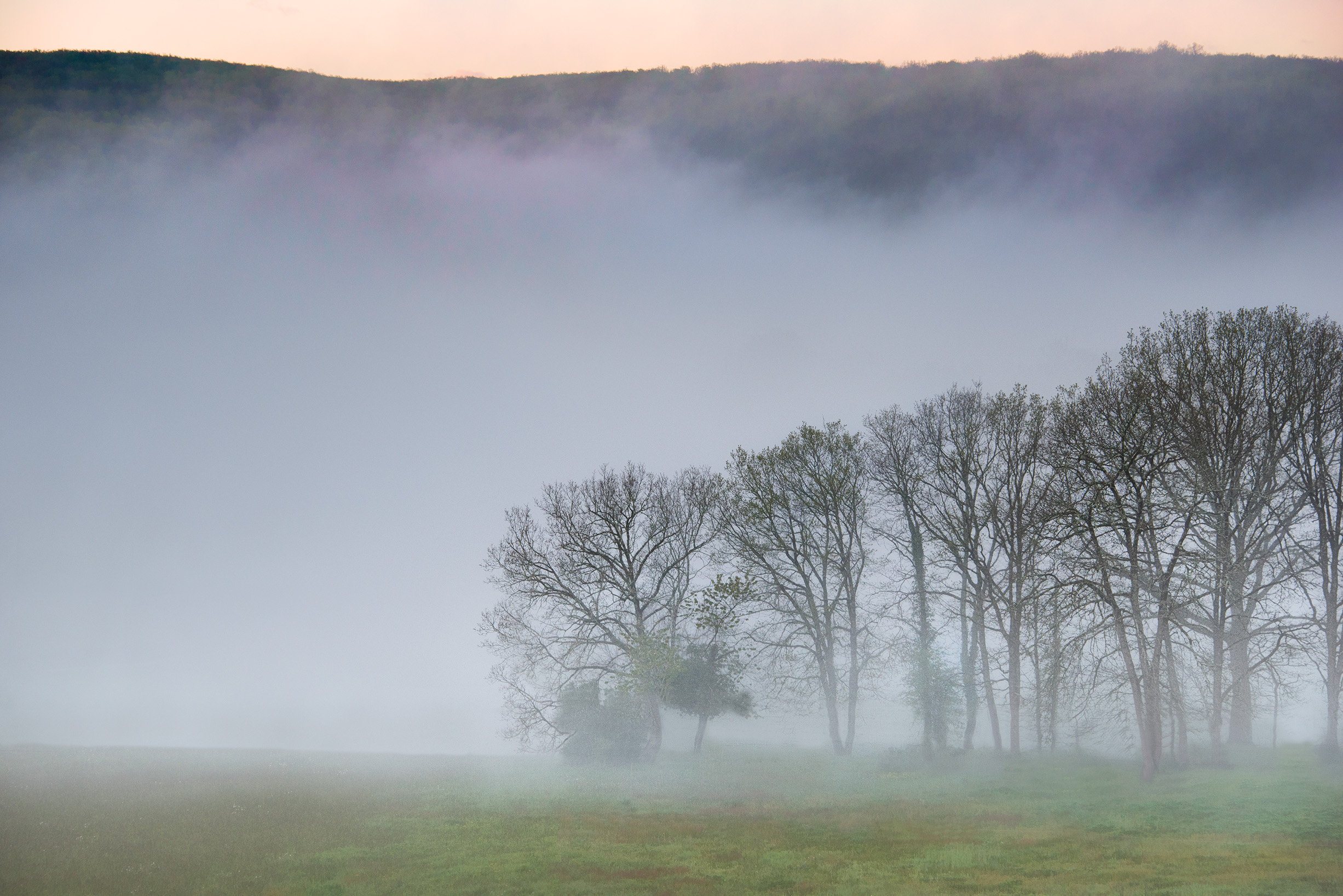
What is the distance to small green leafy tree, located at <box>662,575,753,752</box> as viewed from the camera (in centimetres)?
4069

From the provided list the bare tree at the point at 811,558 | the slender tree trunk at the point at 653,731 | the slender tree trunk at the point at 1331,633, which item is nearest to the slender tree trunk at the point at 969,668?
the bare tree at the point at 811,558

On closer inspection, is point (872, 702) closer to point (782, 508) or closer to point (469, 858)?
point (782, 508)

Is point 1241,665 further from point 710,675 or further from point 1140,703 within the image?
point 710,675

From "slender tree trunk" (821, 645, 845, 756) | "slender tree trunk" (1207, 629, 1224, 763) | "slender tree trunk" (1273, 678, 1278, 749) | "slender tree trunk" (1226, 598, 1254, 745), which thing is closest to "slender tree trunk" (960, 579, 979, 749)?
"slender tree trunk" (821, 645, 845, 756)

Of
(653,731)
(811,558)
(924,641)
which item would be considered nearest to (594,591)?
(653,731)

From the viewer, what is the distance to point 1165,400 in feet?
103

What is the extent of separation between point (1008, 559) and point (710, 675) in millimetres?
16037

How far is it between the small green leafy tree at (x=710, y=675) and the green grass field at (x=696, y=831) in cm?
633

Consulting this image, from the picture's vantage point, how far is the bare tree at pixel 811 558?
133 feet

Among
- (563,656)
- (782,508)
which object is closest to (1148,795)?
(782,508)

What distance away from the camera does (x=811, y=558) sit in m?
41.7

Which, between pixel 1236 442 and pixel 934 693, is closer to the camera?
pixel 1236 442

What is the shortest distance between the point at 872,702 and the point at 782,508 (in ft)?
56.4

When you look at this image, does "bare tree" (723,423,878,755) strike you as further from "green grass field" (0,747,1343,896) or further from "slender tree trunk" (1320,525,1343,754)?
"slender tree trunk" (1320,525,1343,754)
